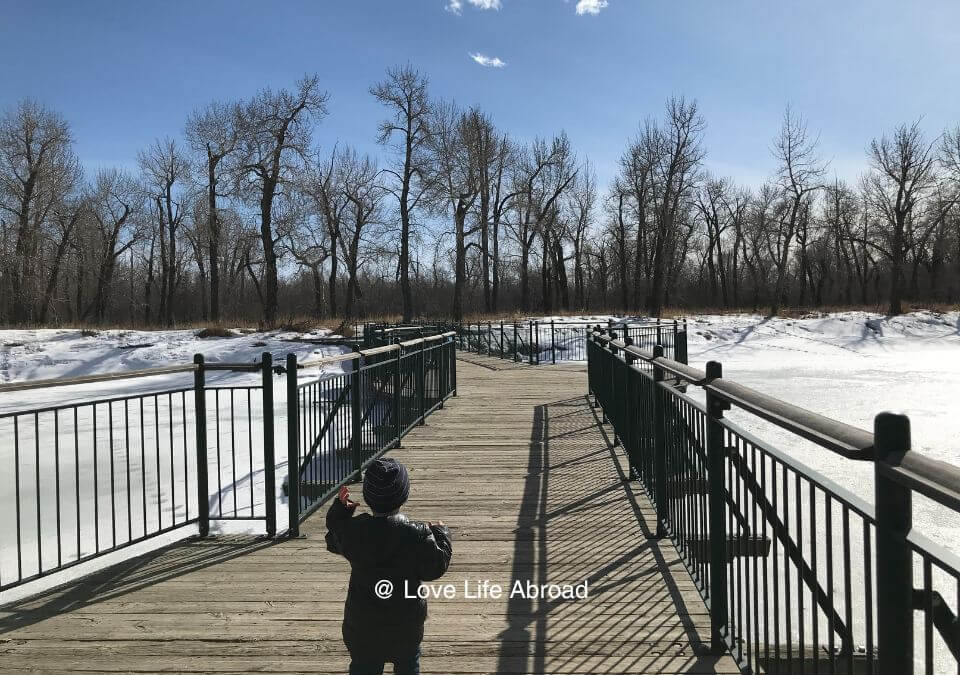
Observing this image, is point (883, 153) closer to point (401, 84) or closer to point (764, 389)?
point (401, 84)

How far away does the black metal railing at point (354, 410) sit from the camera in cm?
477

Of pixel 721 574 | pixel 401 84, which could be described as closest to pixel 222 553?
pixel 721 574

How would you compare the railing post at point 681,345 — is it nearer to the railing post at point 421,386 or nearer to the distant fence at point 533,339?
the distant fence at point 533,339

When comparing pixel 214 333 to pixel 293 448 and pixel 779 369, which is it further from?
pixel 293 448

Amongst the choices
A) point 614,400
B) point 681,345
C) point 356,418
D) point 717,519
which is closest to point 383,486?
point 717,519

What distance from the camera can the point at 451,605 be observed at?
3.31 meters

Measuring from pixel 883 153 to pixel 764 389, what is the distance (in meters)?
35.7

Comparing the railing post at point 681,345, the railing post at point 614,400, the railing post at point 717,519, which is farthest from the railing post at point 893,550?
the railing post at point 681,345

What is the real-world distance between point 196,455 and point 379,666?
434 cm

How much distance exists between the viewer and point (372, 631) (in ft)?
7.39

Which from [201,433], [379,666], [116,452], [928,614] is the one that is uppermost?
[928,614]

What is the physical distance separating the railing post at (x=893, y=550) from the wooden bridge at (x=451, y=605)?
4.72 feet

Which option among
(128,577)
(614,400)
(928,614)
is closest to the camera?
(928,614)

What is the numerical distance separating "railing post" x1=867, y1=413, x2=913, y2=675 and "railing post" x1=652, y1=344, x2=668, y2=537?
2660 millimetres
